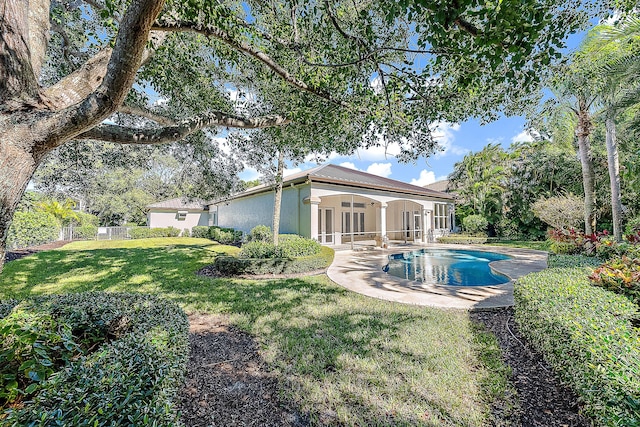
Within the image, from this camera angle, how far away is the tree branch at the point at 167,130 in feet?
12.4

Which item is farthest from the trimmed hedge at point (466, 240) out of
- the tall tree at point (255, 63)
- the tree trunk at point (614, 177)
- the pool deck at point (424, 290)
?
the tall tree at point (255, 63)

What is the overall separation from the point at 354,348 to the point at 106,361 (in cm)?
313

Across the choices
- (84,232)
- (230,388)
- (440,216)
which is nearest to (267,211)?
(440,216)

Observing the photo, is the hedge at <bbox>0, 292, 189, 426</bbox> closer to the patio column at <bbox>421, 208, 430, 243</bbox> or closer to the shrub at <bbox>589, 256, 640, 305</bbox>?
the shrub at <bbox>589, 256, 640, 305</bbox>

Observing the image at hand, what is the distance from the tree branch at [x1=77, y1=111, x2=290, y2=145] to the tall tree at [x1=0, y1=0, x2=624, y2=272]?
20 mm

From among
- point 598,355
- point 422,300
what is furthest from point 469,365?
point 422,300

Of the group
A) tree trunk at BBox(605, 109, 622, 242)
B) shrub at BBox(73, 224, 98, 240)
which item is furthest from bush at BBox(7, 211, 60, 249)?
tree trunk at BBox(605, 109, 622, 242)

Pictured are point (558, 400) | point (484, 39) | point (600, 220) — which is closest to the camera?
point (484, 39)

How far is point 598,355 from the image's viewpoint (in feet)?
7.88

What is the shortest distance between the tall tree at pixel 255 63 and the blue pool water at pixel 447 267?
5.38 m

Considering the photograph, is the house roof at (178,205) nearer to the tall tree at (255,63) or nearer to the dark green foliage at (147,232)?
the dark green foliage at (147,232)

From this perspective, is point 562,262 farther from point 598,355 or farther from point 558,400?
point 598,355

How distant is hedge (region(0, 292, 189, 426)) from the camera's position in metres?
1.67

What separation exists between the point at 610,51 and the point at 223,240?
22.6 metres
